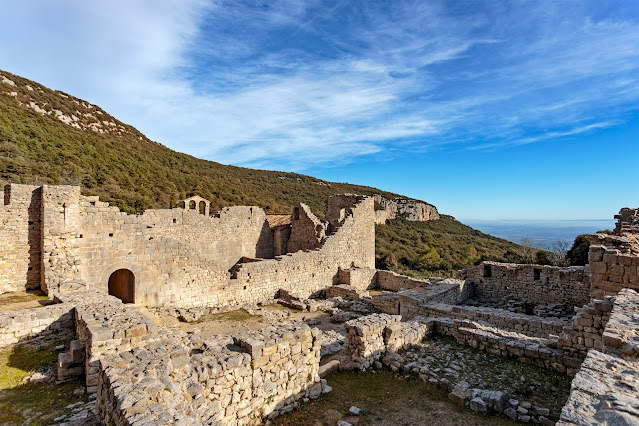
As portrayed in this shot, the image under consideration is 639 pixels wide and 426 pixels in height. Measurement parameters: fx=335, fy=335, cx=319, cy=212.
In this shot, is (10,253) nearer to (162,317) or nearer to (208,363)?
(162,317)

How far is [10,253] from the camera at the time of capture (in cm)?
950

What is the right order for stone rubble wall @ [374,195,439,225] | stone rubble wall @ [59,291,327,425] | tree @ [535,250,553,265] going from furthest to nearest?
stone rubble wall @ [374,195,439,225] < tree @ [535,250,553,265] < stone rubble wall @ [59,291,327,425]

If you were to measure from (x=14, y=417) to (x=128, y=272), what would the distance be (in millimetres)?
7720

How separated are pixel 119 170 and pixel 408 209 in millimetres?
47541

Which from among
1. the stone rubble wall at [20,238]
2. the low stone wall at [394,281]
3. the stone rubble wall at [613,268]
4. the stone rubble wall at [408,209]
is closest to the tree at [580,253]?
the low stone wall at [394,281]

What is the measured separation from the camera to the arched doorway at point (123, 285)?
36.8ft

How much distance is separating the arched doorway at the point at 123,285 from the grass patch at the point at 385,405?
309 inches

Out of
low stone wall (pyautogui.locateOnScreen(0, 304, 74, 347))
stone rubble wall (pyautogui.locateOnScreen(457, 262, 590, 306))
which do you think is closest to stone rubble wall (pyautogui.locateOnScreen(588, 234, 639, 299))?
stone rubble wall (pyautogui.locateOnScreen(457, 262, 590, 306))

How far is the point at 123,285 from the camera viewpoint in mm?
11789

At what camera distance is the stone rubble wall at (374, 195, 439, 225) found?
6075cm

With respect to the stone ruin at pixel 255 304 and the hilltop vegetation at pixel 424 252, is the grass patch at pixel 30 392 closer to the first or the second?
the stone ruin at pixel 255 304

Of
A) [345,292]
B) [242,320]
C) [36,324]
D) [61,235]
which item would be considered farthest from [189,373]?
[345,292]

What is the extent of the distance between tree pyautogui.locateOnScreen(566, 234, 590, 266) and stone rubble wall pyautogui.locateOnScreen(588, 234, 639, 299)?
12803mm

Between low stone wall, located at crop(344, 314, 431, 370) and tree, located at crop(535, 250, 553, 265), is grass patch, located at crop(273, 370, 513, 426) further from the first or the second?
tree, located at crop(535, 250, 553, 265)
